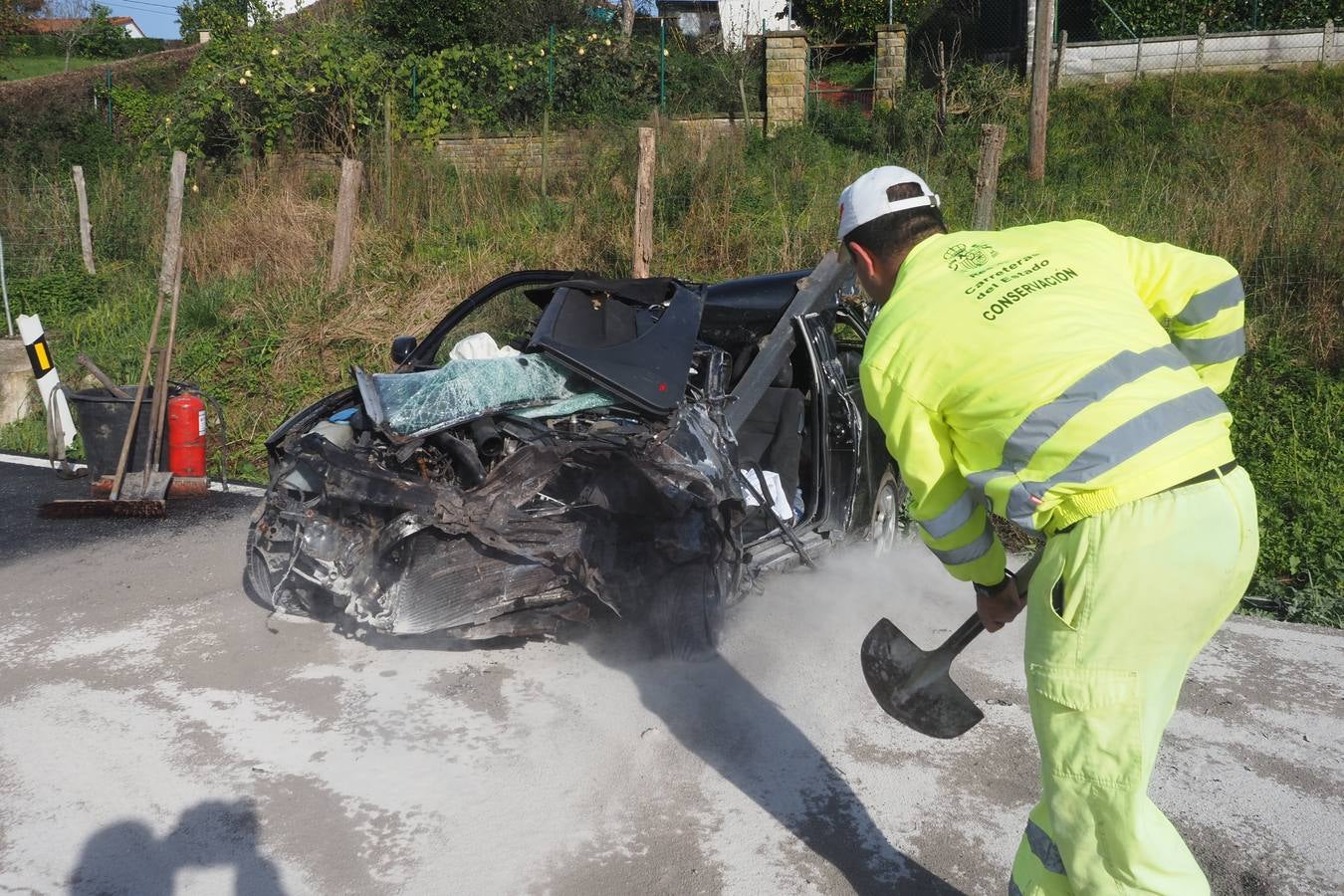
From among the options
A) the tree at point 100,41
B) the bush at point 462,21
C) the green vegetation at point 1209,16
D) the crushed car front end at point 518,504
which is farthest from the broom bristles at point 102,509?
the tree at point 100,41

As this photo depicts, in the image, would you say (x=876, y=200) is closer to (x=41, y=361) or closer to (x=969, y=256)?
(x=969, y=256)

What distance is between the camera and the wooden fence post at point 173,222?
7102mm

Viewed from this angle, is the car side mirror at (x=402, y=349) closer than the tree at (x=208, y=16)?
Yes

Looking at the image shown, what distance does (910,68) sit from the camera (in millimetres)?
19438

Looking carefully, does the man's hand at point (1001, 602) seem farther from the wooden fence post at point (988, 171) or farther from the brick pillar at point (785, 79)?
the brick pillar at point (785, 79)

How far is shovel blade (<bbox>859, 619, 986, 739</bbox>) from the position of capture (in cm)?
310

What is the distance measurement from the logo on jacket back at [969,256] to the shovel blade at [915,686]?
115 centimetres

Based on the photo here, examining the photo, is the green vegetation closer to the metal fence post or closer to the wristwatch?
the metal fence post

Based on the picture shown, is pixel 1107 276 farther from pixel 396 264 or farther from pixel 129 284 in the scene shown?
pixel 129 284

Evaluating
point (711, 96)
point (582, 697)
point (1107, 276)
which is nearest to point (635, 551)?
point (582, 697)

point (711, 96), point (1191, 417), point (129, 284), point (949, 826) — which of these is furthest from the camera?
point (711, 96)

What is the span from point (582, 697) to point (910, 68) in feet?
57.4

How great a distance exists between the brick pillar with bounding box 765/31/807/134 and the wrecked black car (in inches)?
427

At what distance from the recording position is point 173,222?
7164 millimetres
